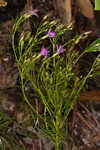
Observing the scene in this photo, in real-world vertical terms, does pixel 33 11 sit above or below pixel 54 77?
above

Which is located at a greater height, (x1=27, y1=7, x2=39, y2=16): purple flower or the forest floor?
(x1=27, y1=7, x2=39, y2=16): purple flower

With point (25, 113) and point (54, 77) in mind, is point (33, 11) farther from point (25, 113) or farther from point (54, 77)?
point (25, 113)

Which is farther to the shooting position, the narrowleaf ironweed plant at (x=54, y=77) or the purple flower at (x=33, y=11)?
the purple flower at (x=33, y=11)

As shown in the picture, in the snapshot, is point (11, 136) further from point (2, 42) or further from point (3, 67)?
point (2, 42)

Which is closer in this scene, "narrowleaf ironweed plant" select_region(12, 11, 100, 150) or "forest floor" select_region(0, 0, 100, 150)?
"narrowleaf ironweed plant" select_region(12, 11, 100, 150)

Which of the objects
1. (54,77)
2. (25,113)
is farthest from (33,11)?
(25,113)

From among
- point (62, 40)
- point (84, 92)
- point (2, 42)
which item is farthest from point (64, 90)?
point (2, 42)

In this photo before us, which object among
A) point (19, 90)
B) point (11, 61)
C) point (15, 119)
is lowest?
point (15, 119)

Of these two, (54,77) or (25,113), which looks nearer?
(54,77)

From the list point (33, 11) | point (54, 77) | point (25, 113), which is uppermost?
point (33, 11)

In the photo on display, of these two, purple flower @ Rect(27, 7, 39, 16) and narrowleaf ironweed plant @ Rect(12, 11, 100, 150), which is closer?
narrowleaf ironweed plant @ Rect(12, 11, 100, 150)

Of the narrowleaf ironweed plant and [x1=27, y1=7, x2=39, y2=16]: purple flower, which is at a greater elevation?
[x1=27, y1=7, x2=39, y2=16]: purple flower
